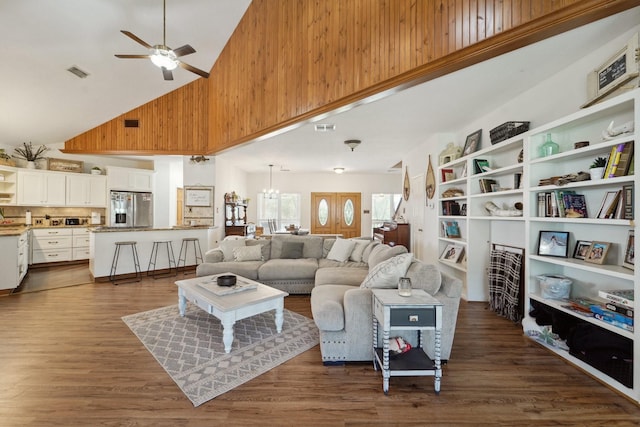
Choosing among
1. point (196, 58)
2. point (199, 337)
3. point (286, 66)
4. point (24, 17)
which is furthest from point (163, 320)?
point (196, 58)

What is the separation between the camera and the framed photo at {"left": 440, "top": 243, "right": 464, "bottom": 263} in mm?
4301

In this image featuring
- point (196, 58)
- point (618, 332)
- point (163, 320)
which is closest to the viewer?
point (618, 332)

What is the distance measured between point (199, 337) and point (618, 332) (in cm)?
349

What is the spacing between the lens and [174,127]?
19.8ft

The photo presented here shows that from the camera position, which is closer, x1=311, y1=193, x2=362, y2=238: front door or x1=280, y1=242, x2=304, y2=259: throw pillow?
x1=280, y1=242, x2=304, y2=259: throw pillow

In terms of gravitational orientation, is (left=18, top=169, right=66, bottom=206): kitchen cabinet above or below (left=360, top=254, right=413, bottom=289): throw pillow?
above

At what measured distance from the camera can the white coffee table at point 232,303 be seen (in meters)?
2.50

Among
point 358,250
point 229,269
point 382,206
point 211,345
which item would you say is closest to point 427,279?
point 211,345

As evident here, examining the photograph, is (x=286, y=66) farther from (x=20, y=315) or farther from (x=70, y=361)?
(x=20, y=315)

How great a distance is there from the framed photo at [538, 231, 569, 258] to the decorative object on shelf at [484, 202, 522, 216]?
1.47 feet

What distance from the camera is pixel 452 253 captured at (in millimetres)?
4484

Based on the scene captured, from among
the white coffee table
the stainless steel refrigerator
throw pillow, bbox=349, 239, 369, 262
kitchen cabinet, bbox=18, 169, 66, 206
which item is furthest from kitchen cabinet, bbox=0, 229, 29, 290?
throw pillow, bbox=349, 239, 369, 262

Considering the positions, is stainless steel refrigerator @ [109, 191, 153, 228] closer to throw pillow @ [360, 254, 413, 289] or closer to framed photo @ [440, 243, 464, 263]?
throw pillow @ [360, 254, 413, 289]

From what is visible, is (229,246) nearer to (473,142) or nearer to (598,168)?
(473,142)
